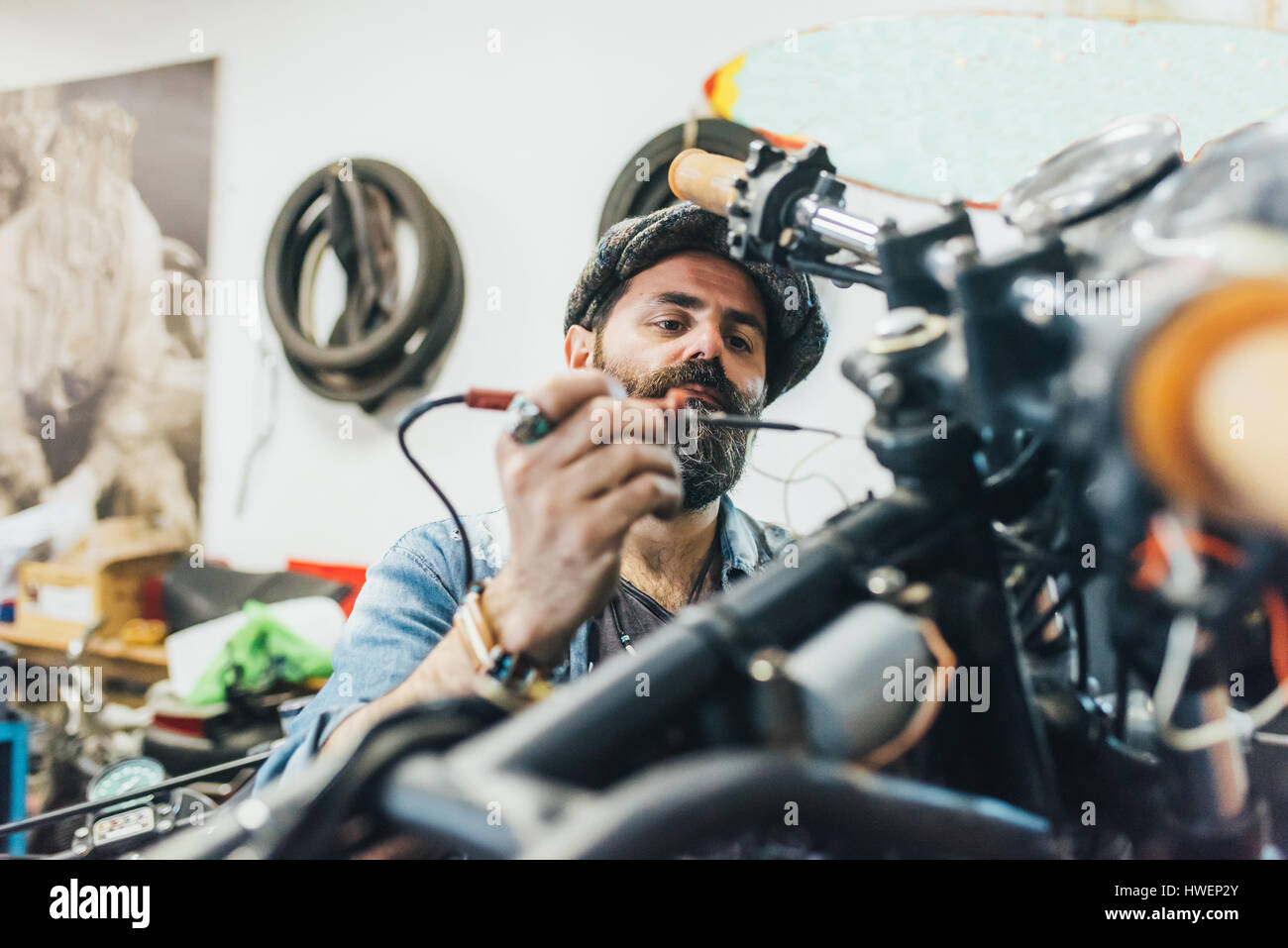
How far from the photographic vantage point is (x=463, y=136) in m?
2.17

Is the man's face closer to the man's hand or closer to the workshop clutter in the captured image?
the man's hand

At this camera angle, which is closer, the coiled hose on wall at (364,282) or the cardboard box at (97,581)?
the coiled hose on wall at (364,282)

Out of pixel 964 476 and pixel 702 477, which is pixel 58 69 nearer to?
pixel 702 477

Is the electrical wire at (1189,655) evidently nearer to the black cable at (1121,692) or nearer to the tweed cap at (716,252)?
the black cable at (1121,692)

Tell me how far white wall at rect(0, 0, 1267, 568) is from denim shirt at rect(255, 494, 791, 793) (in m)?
0.84

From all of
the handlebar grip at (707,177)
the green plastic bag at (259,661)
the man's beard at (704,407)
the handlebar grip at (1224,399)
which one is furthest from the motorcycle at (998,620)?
the green plastic bag at (259,661)

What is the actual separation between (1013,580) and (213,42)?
302 centimetres

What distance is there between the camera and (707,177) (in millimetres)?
566

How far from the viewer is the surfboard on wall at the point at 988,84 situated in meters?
0.63

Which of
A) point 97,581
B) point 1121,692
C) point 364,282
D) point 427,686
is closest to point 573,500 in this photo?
point 427,686

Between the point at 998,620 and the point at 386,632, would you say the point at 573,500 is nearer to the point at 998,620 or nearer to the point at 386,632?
the point at 998,620

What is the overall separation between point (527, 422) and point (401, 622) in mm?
443

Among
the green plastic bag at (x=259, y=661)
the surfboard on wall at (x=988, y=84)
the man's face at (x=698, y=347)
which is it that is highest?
the surfboard on wall at (x=988, y=84)
